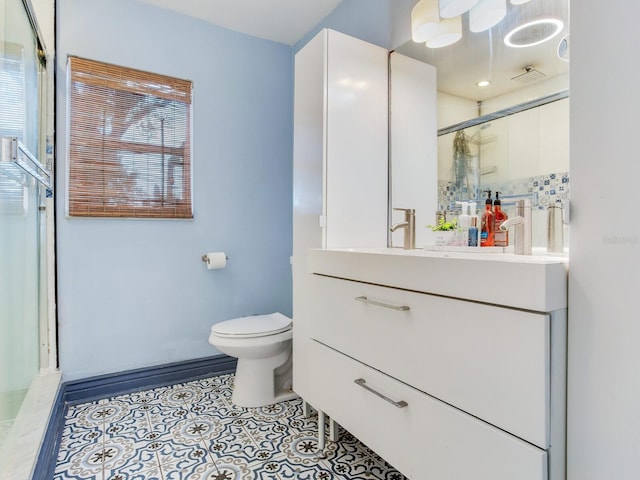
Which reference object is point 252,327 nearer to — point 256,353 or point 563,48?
point 256,353

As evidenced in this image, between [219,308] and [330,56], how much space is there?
1638 millimetres

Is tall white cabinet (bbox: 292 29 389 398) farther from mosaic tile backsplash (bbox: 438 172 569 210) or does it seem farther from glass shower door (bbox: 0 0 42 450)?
glass shower door (bbox: 0 0 42 450)

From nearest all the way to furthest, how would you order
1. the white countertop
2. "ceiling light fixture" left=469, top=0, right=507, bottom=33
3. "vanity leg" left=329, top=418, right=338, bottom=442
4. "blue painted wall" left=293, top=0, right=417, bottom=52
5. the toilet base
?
the white countertop < "ceiling light fixture" left=469, top=0, right=507, bottom=33 < "vanity leg" left=329, top=418, right=338, bottom=442 < "blue painted wall" left=293, top=0, right=417, bottom=52 < the toilet base

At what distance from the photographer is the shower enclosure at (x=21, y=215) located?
1.39 metres

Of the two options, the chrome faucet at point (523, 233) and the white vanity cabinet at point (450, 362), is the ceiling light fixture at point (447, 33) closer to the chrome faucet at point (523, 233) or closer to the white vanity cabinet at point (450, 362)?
the chrome faucet at point (523, 233)

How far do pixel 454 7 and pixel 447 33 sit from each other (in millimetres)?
105

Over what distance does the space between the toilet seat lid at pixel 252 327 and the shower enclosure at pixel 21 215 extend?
0.83 m

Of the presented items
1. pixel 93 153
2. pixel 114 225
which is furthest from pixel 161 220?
pixel 93 153

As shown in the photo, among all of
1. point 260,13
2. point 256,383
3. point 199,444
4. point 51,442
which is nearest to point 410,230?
point 256,383

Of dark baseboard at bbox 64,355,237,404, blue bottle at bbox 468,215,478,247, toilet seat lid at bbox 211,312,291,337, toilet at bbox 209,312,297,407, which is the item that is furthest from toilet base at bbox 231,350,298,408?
blue bottle at bbox 468,215,478,247

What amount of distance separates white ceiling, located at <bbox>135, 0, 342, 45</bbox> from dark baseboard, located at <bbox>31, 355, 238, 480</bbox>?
2146 mm

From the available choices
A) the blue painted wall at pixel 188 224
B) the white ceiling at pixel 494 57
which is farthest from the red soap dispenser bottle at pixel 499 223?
the blue painted wall at pixel 188 224

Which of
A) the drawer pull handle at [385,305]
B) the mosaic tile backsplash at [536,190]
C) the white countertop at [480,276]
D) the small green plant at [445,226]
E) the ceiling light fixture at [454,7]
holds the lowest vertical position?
the drawer pull handle at [385,305]

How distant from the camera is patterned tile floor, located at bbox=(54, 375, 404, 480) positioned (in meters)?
1.43
